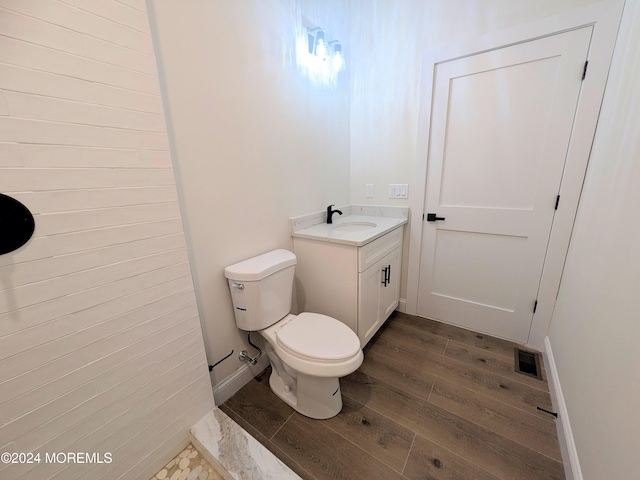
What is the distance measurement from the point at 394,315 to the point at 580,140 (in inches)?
66.1

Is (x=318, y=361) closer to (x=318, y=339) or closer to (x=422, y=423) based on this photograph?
(x=318, y=339)

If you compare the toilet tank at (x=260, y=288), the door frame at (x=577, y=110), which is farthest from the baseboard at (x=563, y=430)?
the toilet tank at (x=260, y=288)

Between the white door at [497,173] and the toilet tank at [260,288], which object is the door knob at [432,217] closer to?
the white door at [497,173]

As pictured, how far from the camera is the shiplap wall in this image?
674 mm

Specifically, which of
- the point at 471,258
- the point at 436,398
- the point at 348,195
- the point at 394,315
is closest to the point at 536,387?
the point at 436,398

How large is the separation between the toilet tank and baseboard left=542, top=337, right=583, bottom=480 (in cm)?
138

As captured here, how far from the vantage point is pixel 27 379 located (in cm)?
72

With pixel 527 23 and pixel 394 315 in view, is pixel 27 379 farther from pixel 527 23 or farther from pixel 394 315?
pixel 527 23

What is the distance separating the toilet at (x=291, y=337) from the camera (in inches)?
45.8

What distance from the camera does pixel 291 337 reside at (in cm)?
127

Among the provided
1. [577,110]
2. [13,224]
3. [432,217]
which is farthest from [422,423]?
[577,110]

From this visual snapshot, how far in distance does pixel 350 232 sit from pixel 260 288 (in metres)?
0.68

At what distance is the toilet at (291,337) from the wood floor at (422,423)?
107mm

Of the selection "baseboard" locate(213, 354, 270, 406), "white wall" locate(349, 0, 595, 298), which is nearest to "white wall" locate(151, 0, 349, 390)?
"baseboard" locate(213, 354, 270, 406)
